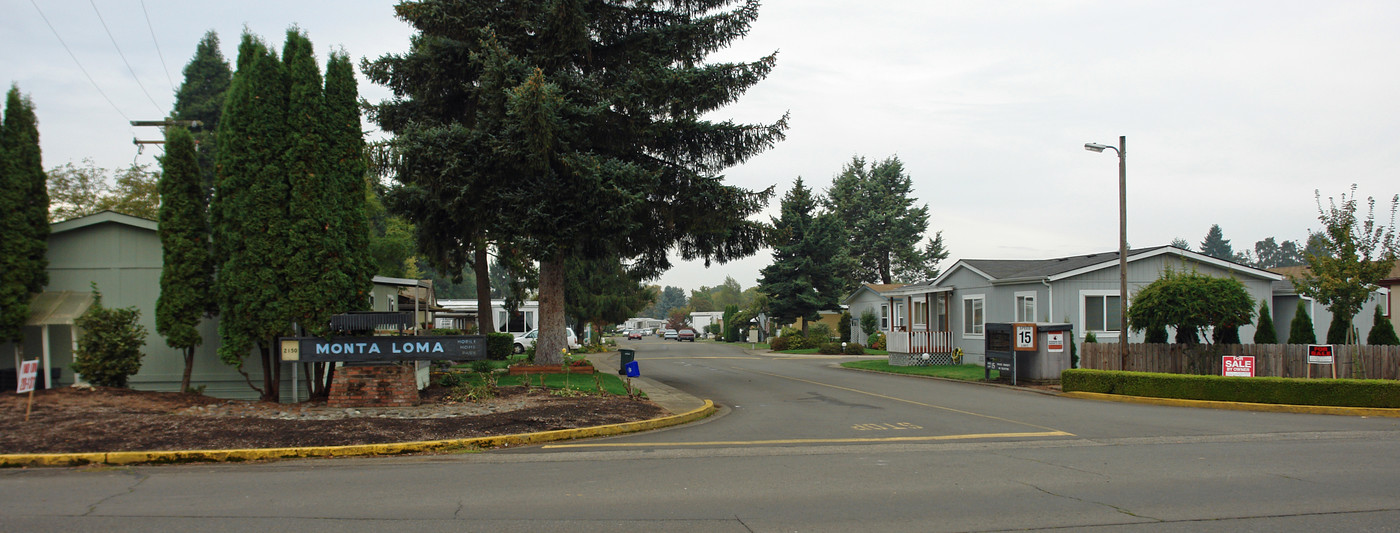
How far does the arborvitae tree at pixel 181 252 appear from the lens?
13.8 m

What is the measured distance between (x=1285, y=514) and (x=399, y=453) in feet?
32.2

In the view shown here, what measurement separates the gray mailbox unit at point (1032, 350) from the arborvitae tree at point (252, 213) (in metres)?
17.5

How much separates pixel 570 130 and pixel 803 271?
33701 millimetres

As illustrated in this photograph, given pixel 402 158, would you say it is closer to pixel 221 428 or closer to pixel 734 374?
pixel 221 428

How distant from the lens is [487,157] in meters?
19.4

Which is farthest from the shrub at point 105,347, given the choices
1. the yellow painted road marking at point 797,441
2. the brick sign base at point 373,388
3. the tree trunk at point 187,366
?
the yellow painted road marking at point 797,441

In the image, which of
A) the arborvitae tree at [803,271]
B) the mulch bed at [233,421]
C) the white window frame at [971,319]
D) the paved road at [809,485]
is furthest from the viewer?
the arborvitae tree at [803,271]

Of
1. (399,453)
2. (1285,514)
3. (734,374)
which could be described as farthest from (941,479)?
(734,374)

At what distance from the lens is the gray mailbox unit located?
2189 centimetres

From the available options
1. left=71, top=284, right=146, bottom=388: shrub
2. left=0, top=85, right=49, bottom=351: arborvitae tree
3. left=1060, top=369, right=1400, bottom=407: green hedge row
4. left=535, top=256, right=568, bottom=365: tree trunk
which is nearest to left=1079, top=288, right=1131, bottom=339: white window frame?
left=1060, top=369, right=1400, bottom=407: green hedge row

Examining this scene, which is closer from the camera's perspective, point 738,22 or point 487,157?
point 487,157

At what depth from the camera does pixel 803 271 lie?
5150 cm

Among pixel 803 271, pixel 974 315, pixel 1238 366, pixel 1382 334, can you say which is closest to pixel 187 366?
pixel 1238 366

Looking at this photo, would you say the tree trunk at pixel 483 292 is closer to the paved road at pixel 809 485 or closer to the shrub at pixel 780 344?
the paved road at pixel 809 485
